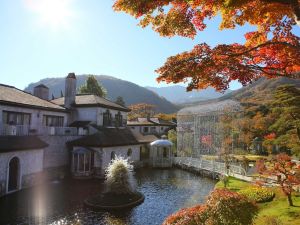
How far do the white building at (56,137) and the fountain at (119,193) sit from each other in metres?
7.55

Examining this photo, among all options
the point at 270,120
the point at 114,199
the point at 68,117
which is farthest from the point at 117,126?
the point at 270,120

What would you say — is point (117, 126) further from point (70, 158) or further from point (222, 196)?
point (222, 196)

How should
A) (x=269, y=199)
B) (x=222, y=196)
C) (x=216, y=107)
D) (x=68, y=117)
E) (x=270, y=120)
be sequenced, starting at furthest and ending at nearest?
(x=270, y=120), (x=216, y=107), (x=68, y=117), (x=269, y=199), (x=222, y=196)

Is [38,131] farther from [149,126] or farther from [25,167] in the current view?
[149,126]

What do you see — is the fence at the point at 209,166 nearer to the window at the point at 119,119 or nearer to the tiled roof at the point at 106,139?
the tiled roof at the point at 106,139

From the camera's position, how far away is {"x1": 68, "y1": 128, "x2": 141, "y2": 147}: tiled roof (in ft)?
100

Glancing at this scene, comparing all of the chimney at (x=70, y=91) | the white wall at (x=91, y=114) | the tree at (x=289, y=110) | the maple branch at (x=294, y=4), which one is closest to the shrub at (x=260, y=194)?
the tree at (x=289, y=110)

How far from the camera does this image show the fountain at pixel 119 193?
1910 centimetres

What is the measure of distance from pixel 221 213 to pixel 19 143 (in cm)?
1926

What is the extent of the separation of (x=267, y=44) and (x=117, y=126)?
32735 millimetres

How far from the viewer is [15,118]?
25922mm

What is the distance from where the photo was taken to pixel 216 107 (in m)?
40.0

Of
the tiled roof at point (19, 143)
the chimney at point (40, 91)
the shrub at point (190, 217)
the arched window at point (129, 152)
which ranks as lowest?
the shrub at point (190, 217)

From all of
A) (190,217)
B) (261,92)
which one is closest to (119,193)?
(190,217)
